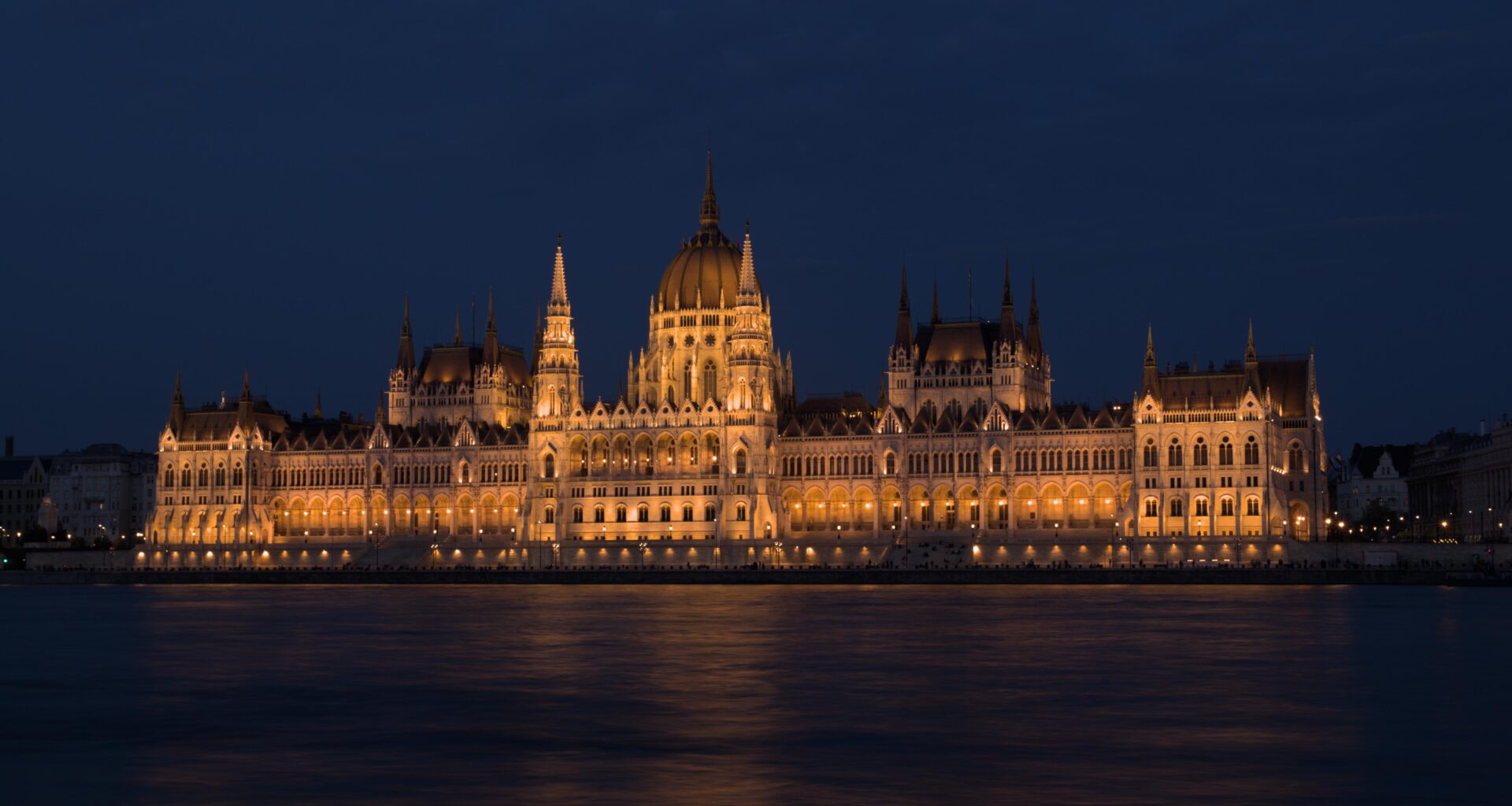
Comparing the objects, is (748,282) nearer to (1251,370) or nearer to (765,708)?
(1251,370)

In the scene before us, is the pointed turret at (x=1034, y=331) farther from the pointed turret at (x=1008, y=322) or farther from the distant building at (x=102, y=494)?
the distant building at (x=102, y=494)

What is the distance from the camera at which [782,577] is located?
4850 inches

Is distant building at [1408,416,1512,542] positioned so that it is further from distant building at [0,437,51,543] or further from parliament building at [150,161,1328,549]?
distant building at [0,437,51,543]

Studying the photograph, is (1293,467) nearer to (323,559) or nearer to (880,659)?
(323,559)

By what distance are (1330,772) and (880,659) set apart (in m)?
22.6

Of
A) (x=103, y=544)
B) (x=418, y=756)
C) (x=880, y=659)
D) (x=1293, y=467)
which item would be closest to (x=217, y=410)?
(x=103, y=544)

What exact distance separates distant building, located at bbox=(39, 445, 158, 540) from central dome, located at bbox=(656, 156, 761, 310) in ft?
213

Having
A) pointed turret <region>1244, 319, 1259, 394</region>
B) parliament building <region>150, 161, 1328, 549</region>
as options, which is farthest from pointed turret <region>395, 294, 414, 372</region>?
pointed turret <region>1244, 319, 1259, 394</region>

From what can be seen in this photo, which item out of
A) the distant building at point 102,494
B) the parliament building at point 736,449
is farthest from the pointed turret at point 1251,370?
the distant building at point 102,494

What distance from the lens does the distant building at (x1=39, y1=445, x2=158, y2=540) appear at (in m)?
191

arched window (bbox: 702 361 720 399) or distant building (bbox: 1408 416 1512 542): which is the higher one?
arched window (bbox: 702 361 720 399)

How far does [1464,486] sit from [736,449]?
62.3 meters

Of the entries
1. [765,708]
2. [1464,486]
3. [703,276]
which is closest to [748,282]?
[703,276]

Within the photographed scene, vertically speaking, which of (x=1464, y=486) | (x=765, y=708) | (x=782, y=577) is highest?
(x=1464, y=486)
